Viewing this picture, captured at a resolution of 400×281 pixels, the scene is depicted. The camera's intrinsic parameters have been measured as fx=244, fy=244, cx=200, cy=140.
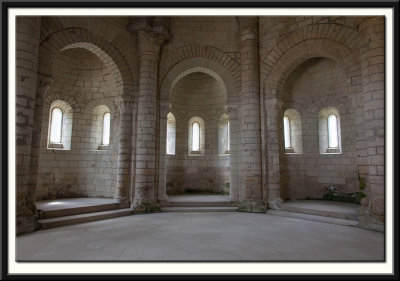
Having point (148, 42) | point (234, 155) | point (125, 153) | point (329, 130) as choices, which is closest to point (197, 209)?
point (234, 155)

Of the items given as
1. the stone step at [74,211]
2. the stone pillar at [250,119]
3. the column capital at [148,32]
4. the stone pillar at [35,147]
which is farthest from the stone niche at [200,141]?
the stone pillar at [35,147]

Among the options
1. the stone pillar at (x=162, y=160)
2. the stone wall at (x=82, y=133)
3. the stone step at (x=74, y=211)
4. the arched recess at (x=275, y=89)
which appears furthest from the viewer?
the stone wall at (x=82, y=133)

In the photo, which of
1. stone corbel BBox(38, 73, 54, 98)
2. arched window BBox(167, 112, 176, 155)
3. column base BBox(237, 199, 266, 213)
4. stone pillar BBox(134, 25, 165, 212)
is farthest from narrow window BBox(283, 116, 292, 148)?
stone corbel BBox(38, 73, 54, 98)

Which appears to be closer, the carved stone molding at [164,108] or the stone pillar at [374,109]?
the stone pillar at [374,109]

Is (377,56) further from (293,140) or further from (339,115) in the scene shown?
(293,140)

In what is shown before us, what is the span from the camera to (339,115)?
9344 millimetres

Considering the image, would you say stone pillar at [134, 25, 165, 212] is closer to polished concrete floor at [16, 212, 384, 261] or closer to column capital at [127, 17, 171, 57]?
column capital at [127, 17, 171, 57]

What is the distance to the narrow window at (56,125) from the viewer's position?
9.47 m

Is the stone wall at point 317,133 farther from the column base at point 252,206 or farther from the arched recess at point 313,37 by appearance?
the arched recess at point 313,37

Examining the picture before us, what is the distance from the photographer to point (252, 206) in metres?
8.07

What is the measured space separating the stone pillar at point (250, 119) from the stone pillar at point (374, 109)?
3.08 m

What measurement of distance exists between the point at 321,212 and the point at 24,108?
8.23 metres

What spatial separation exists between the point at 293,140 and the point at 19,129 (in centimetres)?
928

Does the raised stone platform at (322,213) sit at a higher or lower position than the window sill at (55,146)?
lower
